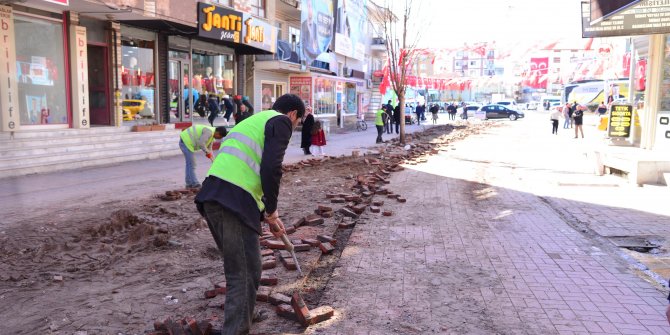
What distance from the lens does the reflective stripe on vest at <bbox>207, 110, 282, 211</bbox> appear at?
3.23m

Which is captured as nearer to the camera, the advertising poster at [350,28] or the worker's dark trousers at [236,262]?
the worker's dark trousers at [236,262]

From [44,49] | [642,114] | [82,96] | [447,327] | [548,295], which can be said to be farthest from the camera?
[642,114]

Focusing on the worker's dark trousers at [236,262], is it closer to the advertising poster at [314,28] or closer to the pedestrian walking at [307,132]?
the pedestrian walking at [307,132]

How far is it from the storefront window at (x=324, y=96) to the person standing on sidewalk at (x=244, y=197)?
2599 centimetres

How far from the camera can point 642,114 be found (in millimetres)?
15727

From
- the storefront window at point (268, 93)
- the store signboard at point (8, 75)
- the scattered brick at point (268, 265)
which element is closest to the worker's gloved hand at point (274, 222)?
the scattered brick at point (268, 265)

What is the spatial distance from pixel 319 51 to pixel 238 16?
385 inches

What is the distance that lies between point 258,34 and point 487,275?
17366mm

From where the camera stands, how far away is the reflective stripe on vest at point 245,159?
10.6 feet

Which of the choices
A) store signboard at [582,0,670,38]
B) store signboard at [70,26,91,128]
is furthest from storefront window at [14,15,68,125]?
store signboard at [582,0,670,38]

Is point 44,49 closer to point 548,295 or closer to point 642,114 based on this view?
point 548,295

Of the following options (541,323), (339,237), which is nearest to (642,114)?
(339,237)

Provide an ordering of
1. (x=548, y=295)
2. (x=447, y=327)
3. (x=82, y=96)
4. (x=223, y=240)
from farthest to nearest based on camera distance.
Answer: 1. (x=82, y=96)
2. (x=548, y=295)
3. (x=447, y=327)
4. (x=223, y=240)

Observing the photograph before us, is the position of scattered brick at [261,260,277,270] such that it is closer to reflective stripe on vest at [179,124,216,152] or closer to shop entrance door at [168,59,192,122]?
reflective stripe on vest at [179,124,216,152]
